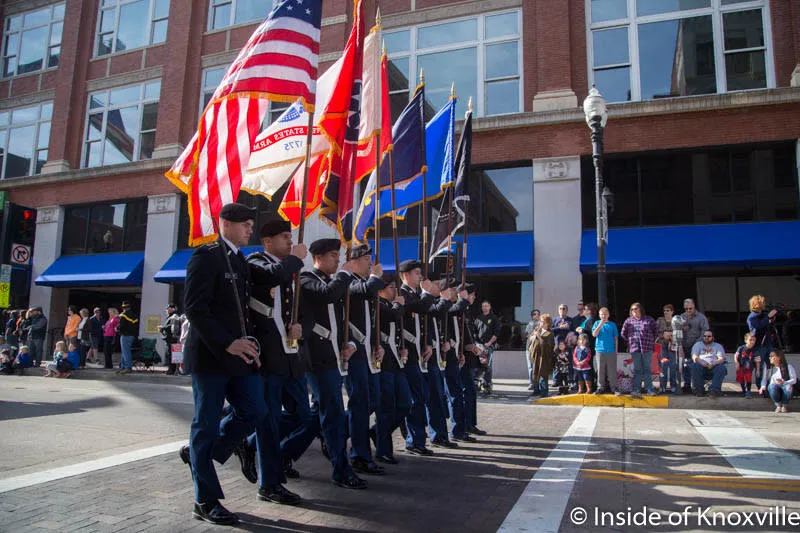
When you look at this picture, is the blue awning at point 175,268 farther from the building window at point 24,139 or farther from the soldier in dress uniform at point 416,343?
the soldier in dress uniform at point 416,343

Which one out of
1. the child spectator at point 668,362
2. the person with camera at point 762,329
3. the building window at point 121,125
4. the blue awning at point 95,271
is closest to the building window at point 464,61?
the child spectator at point 668,362

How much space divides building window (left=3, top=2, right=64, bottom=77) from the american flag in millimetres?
24244

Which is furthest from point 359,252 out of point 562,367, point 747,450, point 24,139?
point 24,139

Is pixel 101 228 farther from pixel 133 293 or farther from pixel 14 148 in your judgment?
pixel 14 148

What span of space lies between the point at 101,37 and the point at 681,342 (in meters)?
25.1

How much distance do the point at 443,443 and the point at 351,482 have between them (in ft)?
7.04

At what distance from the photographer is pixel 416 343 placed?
645 centimetres

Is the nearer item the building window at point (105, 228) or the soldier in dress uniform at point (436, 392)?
the soldier in dress uniform at point (436, 392)

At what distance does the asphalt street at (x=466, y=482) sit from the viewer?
380 cm

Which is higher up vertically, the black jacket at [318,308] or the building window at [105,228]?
the building window at [105,228]

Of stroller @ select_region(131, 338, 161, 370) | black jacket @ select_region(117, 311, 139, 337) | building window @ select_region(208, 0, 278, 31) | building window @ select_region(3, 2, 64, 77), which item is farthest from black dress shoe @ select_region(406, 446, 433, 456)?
building window @ select_region(3, 2, 64, 77)

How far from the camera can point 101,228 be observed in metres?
22.7

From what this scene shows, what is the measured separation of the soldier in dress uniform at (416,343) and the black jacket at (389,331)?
239 millimetres

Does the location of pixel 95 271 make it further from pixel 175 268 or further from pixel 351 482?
pixel 351 482
